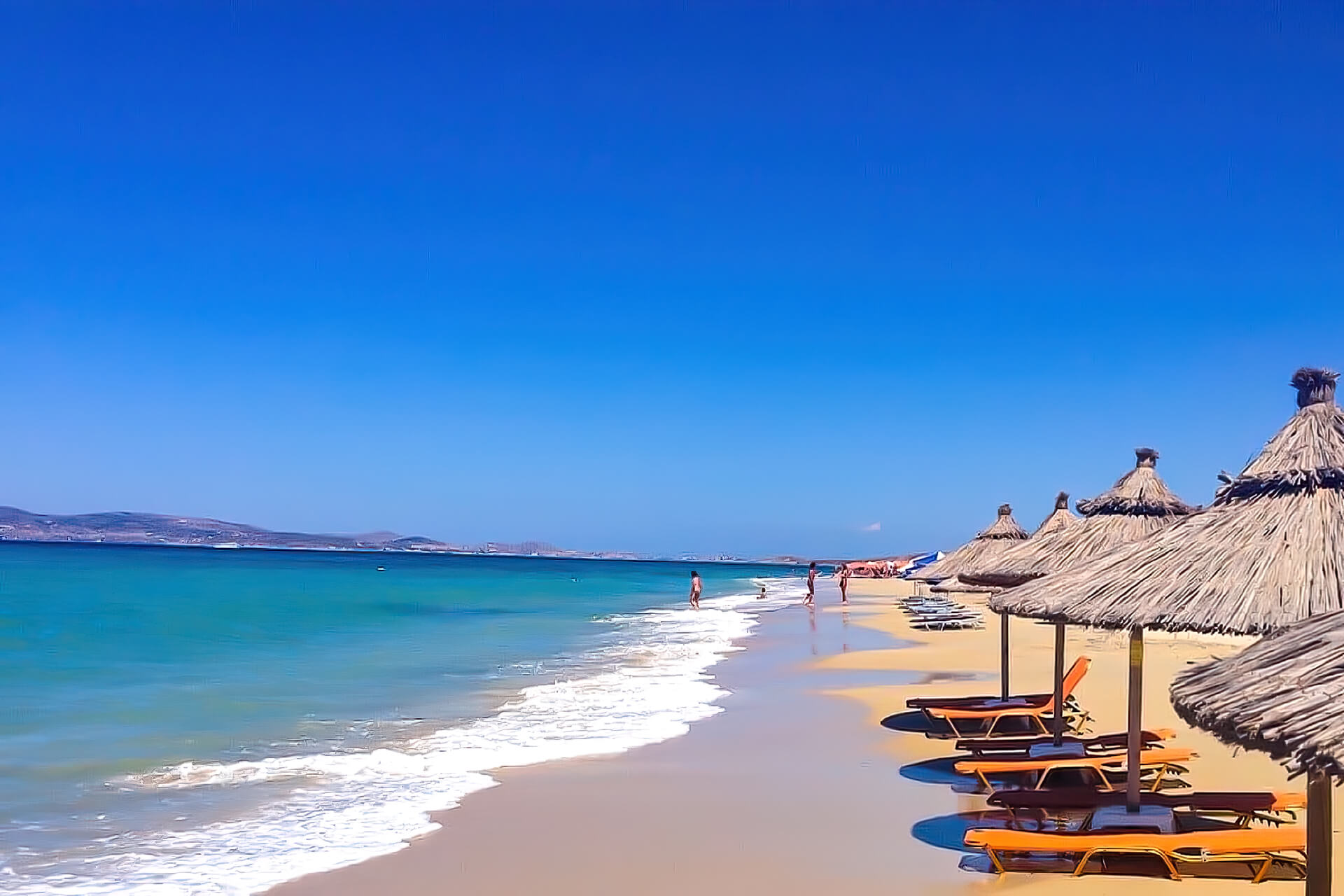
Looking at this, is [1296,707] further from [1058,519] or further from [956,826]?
[1058,519]

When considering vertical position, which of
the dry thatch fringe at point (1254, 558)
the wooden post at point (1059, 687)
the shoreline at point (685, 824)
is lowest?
the shoreline at point (685, 824)

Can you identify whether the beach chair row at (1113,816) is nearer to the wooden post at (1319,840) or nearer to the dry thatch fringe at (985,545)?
the wooden post at (1319,840)

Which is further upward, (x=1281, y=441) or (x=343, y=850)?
(x=1281, y=441)

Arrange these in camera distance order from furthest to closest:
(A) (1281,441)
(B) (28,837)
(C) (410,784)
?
(C) (410,784)
(B) (28,837)
(A) (1281,441)

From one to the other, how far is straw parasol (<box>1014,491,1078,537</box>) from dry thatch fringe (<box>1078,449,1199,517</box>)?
81.3 inches

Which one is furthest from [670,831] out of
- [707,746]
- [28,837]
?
[28,837]

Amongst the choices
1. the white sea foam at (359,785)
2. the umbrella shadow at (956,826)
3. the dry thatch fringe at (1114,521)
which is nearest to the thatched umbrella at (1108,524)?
the dry thatch fringe at (1114,521)

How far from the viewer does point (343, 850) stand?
7.55 meters

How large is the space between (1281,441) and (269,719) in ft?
38.0

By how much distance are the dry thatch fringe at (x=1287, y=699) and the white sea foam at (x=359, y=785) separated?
540cm

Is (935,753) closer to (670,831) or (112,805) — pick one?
(670,831)

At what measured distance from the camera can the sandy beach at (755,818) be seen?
677 centimetres

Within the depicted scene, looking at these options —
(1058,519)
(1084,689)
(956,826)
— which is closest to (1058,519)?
(1058,519)

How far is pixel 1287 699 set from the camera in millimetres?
4066
